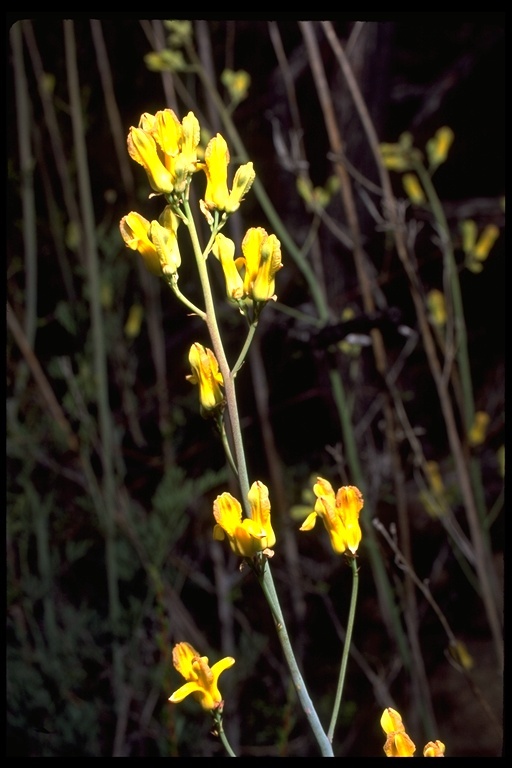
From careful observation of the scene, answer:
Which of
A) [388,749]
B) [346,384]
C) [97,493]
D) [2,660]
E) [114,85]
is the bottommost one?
[2,660]

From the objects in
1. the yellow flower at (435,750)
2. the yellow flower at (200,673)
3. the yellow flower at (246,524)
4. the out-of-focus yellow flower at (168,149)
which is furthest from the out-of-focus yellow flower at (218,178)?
the yellow flower at (435,750)

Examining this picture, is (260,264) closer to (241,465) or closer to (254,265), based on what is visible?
(254,265)

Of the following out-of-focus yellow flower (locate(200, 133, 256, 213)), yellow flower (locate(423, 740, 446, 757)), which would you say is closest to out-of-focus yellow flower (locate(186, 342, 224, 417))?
out-of-focus yellow flower (locate(200, 133, 256, 213))

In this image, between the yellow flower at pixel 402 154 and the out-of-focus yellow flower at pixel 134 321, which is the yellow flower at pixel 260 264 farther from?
the out-of-focus yellow flower at pixel 134 321

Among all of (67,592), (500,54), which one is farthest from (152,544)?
(500,54)

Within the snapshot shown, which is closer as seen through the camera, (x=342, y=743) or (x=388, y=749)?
(x=388, y=749)

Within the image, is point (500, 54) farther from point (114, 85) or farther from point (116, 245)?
point (116, 245)
